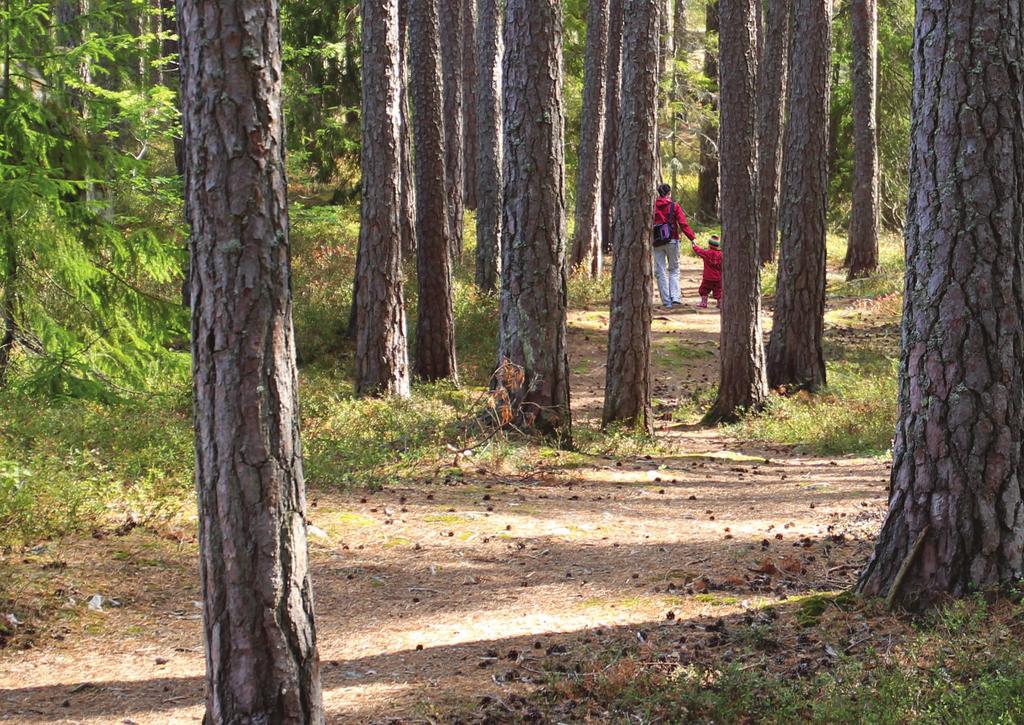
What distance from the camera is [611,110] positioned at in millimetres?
23469

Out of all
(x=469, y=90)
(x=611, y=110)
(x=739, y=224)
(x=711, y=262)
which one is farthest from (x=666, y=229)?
(x=469, y=90)

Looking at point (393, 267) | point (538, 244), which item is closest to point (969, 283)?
point (538, 244)

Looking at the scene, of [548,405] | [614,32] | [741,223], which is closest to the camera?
[548,405]

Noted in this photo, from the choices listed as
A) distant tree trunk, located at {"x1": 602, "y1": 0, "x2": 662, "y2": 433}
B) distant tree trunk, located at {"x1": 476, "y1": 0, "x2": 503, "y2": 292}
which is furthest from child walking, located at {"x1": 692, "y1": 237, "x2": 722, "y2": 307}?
distant tree trunk, located at {"x1": 602, "y1": 0, "x2": 662, "y2": 433}

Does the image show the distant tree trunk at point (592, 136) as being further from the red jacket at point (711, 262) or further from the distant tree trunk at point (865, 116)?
the distant tree trunk at point (865, 116)

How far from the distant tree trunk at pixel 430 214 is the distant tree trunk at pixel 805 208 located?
517 centimetres

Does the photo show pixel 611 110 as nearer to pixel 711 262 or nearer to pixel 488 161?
pixel 711 262

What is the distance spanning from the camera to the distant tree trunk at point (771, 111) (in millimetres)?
22156

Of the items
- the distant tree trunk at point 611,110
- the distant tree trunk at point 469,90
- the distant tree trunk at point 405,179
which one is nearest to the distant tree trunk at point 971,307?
the distant tree trunk at point 405,179

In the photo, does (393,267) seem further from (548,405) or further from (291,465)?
(291,465)

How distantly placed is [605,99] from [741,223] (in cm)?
1054

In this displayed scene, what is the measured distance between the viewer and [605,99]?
2317cm

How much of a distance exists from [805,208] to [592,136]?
8451mm

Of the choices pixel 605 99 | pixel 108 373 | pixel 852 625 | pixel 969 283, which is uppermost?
pixel 605 99
